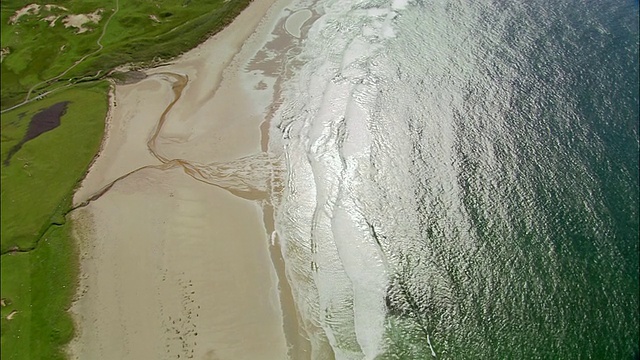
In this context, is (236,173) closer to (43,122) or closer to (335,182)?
(335,182)

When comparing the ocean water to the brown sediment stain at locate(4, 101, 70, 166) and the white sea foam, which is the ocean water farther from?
the brown sediment stain at locate(4, 101, 70, 166)

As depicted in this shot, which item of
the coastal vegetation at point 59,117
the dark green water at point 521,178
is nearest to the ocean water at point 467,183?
the dark green water at point 521,178

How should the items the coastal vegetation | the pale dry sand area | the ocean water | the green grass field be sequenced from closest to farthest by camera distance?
1. the ocean water
2. the pale dry sand area
3. the coastal vegetation
4. the green grass field

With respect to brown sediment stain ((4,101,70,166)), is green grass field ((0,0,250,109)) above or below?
above

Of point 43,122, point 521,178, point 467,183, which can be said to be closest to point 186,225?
point 467,183

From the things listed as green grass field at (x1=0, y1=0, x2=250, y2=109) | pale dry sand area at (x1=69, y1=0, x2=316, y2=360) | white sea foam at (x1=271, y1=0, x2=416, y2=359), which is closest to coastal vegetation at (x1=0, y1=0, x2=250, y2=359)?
green grass field at (x1=0, y1=0, x2=250, y2=109)

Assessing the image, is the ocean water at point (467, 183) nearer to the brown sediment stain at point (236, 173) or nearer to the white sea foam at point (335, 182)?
the white sea foam at point (335, 182)
